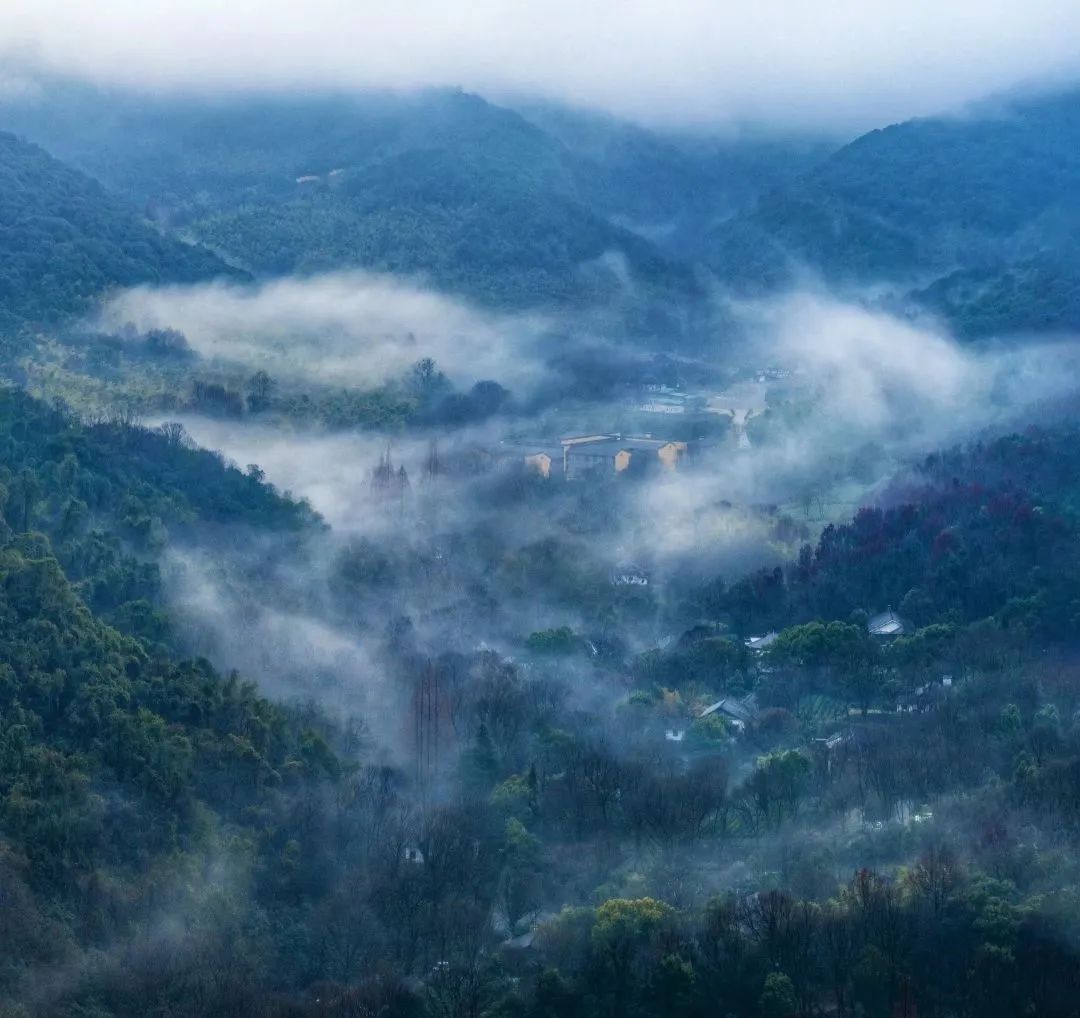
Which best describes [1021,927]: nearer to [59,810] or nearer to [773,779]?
[773,779]

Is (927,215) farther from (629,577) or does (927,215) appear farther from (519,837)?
(519,837)

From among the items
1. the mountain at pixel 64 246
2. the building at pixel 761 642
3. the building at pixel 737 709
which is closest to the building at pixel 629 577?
the building at pixel 761 642

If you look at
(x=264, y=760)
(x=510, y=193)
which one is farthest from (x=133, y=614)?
(x=510, y=193)

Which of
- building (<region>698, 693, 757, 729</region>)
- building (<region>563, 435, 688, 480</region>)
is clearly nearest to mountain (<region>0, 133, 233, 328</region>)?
building (<region>563, 435, 688, 480</region>)

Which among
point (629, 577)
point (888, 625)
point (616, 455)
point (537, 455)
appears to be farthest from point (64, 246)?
point (888, 625)

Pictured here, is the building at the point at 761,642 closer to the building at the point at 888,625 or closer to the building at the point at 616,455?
the building at the point at 888,625
